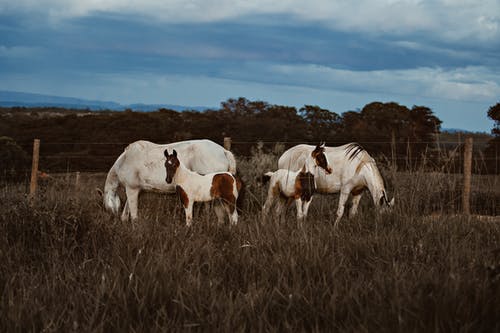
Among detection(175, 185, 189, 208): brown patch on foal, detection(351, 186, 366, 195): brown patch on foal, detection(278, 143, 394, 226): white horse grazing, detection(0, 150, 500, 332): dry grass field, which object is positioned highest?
detection(278, 143, 394, 226): white horse grazing

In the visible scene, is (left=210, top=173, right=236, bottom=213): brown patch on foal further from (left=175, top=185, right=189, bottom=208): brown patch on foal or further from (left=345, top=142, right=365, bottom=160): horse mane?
(left=345, top=142, right=365, bottom=160): horse mane

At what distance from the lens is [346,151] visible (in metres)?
9.47

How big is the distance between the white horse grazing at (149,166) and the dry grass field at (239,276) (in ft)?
7.48

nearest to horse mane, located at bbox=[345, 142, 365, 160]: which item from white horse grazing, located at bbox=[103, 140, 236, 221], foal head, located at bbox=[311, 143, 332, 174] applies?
foal head, located at bbox=[311, 143, 332, 174]

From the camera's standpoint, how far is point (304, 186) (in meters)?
8.44

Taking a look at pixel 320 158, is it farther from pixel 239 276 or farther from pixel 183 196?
pixel 239 276

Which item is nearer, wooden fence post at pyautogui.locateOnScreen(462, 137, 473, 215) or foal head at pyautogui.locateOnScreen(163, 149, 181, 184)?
foal head at pyautogui.locateOnScreen(163, 149, 181, 184)

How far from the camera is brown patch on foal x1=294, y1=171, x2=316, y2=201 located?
8.39 meters

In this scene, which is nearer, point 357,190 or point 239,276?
point 239,276

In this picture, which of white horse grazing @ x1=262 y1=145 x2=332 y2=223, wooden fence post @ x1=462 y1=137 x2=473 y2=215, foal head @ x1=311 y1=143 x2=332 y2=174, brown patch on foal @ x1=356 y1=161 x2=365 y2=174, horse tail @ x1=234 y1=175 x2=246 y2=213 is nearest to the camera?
horse tail @ x1=234 y1=175 x2=246 y2=213

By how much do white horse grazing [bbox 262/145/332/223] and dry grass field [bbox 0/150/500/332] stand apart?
2041 mm

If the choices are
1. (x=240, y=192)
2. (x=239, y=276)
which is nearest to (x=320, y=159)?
(x=240, y=192)

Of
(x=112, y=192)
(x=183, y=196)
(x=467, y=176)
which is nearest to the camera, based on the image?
(x=183, y=196)

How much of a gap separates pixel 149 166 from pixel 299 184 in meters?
2.40
